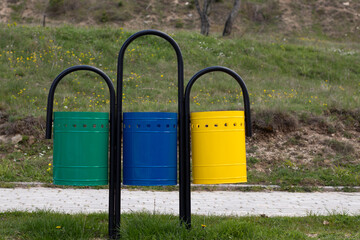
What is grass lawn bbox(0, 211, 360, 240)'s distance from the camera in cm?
391

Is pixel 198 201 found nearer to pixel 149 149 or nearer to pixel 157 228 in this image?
pixel 157 228

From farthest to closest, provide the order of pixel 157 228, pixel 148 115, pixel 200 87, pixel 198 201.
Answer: pixel 200 87, pixel 198 201, pixel 148 115, pixel 157 228

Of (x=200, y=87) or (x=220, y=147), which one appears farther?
(x=200, y=87)

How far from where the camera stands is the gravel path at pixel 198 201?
5551mm

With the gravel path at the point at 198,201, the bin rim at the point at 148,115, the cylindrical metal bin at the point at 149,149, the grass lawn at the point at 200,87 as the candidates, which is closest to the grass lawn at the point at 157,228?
the cylindrical metal bin at the point at 149,149

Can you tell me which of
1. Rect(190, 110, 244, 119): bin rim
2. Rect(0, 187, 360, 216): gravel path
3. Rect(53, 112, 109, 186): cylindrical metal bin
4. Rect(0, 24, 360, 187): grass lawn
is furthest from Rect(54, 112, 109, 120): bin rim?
Rect(0, 24, 360, 187): grass lawn

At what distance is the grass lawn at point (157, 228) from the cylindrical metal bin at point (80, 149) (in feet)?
1.55

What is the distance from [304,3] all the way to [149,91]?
2948 centimetres

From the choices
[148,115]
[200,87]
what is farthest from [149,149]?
[200,87]

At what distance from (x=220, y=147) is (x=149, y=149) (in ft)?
2.16

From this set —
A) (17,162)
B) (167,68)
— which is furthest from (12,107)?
(167,68)

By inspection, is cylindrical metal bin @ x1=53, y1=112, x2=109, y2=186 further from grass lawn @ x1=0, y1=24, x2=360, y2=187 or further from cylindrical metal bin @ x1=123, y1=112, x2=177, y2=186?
grass lawn @ x1=0, y1=24, x2=360, y2=187

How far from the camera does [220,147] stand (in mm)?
4023

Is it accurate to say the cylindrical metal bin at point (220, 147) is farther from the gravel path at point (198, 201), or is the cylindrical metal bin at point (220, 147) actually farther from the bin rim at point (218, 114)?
the gravel path at point (198, 201)
